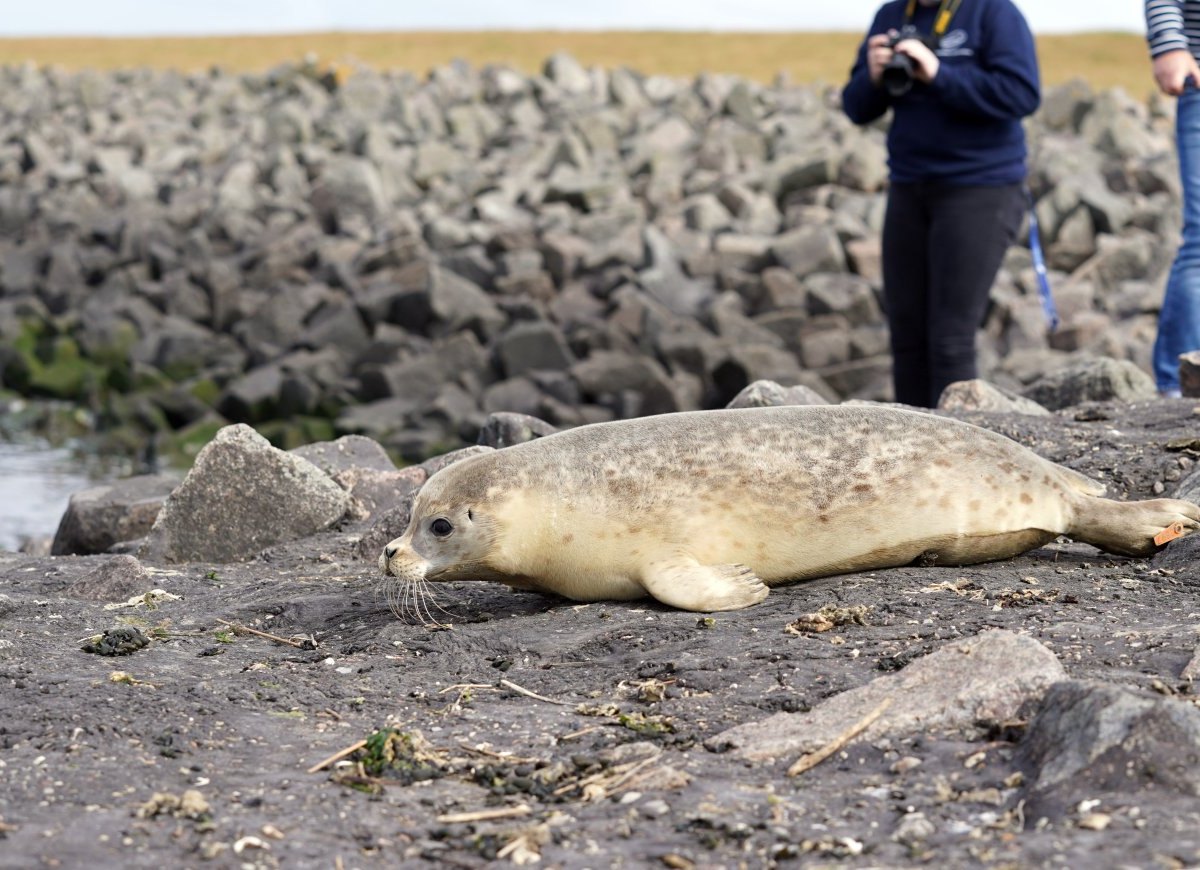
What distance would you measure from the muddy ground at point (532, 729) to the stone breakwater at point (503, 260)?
467 centimetres

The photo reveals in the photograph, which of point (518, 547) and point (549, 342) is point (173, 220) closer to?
point (549, 342)

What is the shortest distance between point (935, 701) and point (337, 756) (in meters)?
1.39

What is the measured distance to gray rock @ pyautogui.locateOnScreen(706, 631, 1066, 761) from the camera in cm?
359

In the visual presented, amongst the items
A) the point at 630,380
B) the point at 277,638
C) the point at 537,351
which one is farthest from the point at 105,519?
the point at 537,351

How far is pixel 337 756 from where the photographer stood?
363 cm

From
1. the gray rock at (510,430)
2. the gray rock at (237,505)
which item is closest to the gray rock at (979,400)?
the gray rock at (510,430)

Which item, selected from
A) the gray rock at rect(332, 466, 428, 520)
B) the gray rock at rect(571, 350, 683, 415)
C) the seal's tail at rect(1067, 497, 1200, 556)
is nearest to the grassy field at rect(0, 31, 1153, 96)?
the gray rock at rect(571, 350, 683, 415)

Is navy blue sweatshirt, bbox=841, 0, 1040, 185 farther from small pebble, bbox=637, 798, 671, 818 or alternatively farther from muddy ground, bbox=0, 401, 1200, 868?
small pebble, bbox=637, 798, 671, 818

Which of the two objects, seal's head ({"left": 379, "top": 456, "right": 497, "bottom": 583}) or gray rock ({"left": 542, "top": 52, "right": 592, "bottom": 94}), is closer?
seal's head ({"left": 379, "top": 456, "right": 497, "bottom": 583})

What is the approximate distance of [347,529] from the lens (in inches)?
267

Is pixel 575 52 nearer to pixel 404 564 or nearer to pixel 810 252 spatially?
pixel 810 252

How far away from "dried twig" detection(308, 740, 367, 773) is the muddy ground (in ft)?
0.07

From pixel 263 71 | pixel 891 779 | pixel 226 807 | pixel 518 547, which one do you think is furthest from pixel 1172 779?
pixel 263 71

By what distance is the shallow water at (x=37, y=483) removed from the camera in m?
11.7
